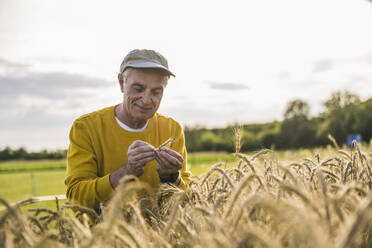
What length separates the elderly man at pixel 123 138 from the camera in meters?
2.35

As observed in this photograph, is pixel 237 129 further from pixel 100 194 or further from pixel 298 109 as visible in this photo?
pixel 298 109

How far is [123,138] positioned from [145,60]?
30.2 inches

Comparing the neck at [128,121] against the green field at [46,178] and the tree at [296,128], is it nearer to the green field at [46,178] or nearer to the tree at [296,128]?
the green field at [46,178]

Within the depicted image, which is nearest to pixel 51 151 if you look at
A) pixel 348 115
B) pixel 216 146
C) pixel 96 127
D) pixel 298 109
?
pixel 216 146

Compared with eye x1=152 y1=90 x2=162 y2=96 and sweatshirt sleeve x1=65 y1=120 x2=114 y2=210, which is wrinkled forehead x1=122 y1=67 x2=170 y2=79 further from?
sweatshirt sleeve x1=65 y1=120 x2=114 y2=210

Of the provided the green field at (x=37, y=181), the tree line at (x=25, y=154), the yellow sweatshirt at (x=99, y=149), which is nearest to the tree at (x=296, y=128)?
the green field at (x=37, y=181)

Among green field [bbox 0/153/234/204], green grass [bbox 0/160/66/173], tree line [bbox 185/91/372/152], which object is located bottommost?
green grass [bbox 0/160/66/173]

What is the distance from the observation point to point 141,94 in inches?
106

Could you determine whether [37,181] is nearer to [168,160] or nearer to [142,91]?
[142,91]

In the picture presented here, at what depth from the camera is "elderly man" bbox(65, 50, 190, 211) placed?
2354 millimetres

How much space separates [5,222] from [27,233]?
0.09 metres

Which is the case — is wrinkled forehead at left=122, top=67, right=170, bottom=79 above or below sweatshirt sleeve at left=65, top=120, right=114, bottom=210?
above

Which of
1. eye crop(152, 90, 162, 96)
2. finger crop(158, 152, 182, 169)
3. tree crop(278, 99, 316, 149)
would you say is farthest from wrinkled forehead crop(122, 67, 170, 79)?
tree crop(278, 99, 316, 149)

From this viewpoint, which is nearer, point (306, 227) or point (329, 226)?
point (306, 227)
